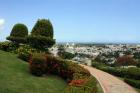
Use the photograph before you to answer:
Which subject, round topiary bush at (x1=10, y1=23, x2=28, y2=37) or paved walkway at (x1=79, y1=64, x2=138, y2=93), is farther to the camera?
round topiary bush at (x1=10, y1=23, x2=28, y2=37)

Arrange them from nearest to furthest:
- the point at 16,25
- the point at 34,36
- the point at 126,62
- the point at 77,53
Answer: the point at 34,36 < the point at 16,25 < the point at 126,62 < the point at 77,53

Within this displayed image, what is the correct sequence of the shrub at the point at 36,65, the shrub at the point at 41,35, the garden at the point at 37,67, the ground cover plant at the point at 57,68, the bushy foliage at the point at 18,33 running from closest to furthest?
the garden at the point at 37,67
the ground cover plant at the point at 57,68
the shrub at the point at 36,65
the shrub at the point at 41,35
the bushy foliage at the point at 18,33

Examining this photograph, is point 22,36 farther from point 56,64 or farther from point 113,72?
point 113,72

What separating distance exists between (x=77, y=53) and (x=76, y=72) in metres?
9.61

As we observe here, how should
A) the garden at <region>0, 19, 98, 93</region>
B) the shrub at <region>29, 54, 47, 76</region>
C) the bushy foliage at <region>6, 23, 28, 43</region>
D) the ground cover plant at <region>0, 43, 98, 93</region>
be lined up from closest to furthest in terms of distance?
the garden at <region>0, 19, 98, 93</region>, the ground cover plant at <region>0, 43, 98, 93</region>, the shrub at <region>29, 54, 47, 76</region>, the bushy foliage at <region>6, 23, 28, 43</region>

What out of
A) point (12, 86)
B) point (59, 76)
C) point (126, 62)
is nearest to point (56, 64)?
point (59, 76)

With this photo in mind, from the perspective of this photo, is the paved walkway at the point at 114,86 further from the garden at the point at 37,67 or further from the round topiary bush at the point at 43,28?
the round topiary bush at the point at 43,28

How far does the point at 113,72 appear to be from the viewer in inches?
379

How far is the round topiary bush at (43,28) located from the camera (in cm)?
864

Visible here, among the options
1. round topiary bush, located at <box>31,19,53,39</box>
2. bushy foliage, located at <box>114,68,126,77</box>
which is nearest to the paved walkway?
bushy foliage, located at <box>114,68,126,77</box>

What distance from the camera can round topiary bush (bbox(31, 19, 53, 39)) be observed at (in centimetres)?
864

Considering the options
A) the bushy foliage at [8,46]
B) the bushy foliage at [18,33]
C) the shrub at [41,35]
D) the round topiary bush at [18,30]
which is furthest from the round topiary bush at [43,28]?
the bushy foliage at [8,46]

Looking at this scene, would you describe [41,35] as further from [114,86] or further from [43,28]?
[114,86]

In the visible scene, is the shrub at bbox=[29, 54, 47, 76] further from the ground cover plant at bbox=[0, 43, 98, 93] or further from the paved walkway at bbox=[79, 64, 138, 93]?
the paved walkway at bbox=[79, 64, 138, 93]
